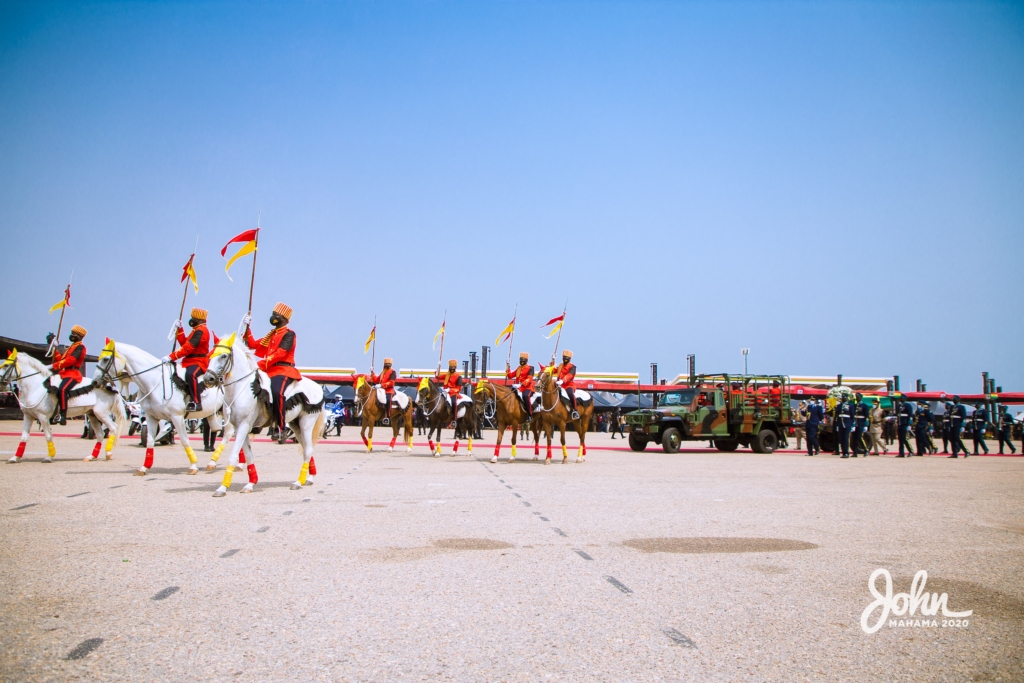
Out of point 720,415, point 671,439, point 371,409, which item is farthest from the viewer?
point 720,415

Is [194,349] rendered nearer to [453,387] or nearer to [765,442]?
[453,387]

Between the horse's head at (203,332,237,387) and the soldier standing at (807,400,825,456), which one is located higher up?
the horse's head at (203,332,237,387)

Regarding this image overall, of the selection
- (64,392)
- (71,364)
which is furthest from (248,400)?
(71,364)

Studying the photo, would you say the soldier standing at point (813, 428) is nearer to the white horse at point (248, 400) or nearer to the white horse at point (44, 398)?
the white horse at point (248, 400)

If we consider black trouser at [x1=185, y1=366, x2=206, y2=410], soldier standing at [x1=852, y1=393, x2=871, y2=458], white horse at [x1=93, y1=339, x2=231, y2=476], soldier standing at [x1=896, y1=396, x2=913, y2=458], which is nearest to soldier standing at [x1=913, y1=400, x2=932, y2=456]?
soldier standing at [x1=896, y1=396, x2=913, y2=458]

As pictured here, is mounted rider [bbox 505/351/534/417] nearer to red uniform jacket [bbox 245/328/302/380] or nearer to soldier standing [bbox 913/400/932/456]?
red uniform jacket [bbox 245/328/302/380]

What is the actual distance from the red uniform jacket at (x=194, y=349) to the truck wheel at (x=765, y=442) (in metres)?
19.3

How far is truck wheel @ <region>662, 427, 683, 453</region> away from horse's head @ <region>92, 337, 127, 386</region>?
16370 mm

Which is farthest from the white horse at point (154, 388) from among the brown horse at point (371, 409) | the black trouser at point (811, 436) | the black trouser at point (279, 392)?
the black trouser at point (811, 436)

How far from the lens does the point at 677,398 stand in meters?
24.2

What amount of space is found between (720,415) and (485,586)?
66.7ft

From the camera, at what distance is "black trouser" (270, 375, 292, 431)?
9.70 meters

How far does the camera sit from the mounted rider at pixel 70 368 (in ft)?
42.9

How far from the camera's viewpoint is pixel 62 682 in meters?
2.84
